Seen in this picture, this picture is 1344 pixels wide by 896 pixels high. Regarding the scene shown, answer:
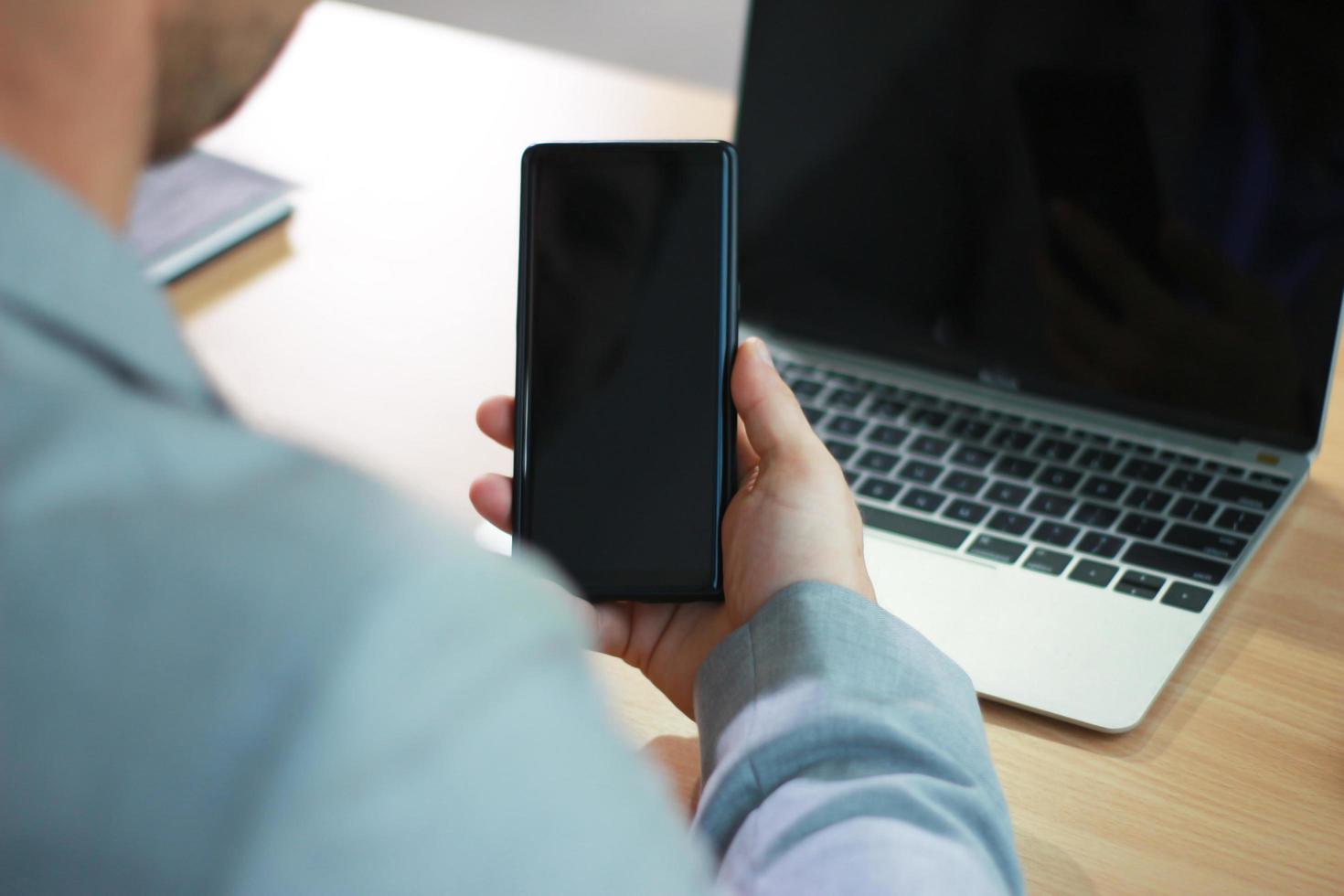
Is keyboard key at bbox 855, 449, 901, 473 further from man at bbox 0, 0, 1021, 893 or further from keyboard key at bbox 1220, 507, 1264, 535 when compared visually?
man at bbox 0, 0, 1021, 893

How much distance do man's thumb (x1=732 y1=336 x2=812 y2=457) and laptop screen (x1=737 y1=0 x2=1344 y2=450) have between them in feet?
0.72

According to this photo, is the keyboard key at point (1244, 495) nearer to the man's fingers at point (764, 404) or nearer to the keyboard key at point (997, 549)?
the keyboard key at point (997, 549)

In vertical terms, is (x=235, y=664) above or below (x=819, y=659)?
above

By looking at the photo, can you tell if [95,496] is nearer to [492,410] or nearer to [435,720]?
[435,720]

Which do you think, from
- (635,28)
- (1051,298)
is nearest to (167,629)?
(1051,298)

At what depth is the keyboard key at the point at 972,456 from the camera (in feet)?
2.68

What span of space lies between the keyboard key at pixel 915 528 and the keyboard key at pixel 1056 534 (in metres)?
0.04

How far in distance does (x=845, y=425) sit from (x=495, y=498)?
0.83 ft

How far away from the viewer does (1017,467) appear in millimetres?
811

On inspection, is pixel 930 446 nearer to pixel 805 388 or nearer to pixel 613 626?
pixel 805 388

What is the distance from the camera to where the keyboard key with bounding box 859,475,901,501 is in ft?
2.63

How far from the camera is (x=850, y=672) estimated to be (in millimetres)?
537

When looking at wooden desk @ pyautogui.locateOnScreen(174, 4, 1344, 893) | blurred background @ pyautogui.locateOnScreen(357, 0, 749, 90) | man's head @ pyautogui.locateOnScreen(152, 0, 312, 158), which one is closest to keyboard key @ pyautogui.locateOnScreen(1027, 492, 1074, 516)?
wooden desk @ pyautogui.locateOnScreen(174, 4, 1344, 893)

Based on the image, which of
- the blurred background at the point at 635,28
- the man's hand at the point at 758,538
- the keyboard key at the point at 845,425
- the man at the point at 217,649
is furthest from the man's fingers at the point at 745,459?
the blurred background at the point at 635,28
